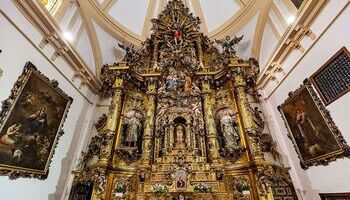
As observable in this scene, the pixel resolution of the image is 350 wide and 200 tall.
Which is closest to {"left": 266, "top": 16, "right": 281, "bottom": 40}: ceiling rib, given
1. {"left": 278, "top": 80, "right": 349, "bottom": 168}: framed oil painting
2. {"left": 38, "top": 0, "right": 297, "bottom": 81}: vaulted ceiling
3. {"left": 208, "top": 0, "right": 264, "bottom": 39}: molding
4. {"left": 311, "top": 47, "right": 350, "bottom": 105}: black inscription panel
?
{"left": 38, "top": 0, "right": 297, "bottom": 81}: vaulted ceiling

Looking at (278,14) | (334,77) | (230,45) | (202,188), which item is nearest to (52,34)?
(202,188)

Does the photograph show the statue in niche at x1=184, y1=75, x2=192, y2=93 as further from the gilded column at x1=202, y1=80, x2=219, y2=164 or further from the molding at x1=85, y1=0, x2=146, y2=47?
the molding at x1=85, y1=0, x2=146, y2=47

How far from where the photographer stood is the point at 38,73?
18.3ft

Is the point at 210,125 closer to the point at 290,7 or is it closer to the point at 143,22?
the point at 290,7

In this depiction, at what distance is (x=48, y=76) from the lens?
620 centimetres

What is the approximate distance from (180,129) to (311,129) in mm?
4687

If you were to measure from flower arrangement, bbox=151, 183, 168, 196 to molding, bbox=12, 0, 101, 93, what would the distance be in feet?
18.6

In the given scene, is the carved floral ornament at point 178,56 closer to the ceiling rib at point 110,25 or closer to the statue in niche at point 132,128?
the ceiling rib at point 110,25

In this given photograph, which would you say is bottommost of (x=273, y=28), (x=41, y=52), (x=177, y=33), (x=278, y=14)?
(x=41, y=52)

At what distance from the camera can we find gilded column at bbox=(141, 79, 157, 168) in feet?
23.2

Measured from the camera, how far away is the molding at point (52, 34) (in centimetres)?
523

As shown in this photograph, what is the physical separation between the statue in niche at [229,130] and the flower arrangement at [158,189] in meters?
2.98

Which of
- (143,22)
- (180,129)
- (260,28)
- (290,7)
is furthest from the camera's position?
(143,22)

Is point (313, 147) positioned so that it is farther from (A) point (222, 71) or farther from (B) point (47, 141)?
(B) point (47, 141)
